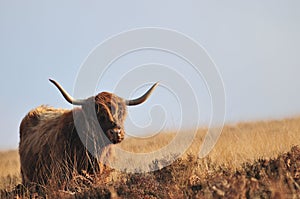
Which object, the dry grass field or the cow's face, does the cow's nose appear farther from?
the dry grass field

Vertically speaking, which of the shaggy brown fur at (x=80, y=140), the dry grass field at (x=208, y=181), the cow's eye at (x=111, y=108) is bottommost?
the dry grass field at (x=208, y=181)

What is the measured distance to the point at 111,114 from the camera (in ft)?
27.5

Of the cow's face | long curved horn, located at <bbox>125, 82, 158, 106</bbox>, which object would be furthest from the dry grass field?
long curved horn, located at <bbox>125, 82, 158, 106</bbox>

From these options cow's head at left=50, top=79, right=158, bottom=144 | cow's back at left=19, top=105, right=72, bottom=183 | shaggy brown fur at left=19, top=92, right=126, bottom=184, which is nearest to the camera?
cow's head at left=50, top=79, right=158, bottom=144

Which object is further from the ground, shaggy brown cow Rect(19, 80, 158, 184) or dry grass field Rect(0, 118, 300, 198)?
shaggy brown cow Rect(19, 80, 158, 184)

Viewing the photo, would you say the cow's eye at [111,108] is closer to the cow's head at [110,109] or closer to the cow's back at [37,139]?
the cow's head at [110,109]

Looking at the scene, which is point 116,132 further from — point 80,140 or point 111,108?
point 80,140

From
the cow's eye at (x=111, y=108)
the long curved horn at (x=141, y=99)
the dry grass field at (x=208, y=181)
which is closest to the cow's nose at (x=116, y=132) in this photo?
the cow's eye at (x=111, y=108)

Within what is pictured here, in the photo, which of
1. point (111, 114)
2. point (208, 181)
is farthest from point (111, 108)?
point (208, 181)

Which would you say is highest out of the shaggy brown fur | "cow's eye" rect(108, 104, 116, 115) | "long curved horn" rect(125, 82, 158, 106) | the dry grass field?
"long curved horn" rect(125, 82, 158, 106)

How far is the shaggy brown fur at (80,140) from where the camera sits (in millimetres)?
8266

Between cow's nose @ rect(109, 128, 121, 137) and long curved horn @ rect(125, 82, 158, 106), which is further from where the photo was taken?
long curved horn @ rect(125, 82, 158, 106)

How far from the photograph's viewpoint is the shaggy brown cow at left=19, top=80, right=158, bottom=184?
27.2ft

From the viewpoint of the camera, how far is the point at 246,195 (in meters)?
5.14
